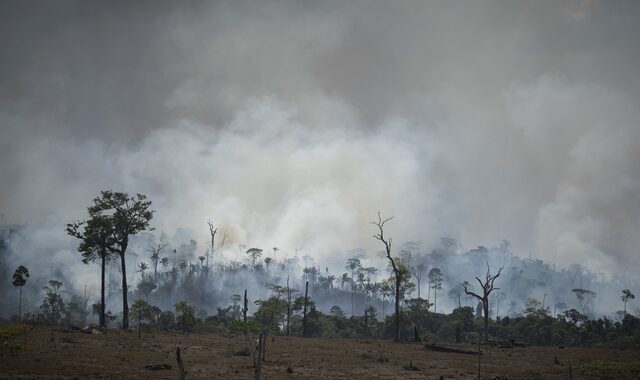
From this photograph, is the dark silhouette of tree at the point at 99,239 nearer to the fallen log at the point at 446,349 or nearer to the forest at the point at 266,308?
the forest at the point at 266,308

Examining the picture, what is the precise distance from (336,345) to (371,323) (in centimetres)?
3838

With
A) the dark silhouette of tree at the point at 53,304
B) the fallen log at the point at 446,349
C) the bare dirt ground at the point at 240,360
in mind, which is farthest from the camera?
the dark silhouette of tree at the point at 53,304

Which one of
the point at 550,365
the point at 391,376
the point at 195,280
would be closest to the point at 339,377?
the point at 391,376

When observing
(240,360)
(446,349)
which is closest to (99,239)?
(240,360)

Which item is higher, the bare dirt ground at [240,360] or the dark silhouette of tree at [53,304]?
the bare dirt ground at [240,360]

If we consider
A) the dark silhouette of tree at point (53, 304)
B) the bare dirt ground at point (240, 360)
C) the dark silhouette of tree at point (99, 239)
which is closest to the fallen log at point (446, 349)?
the bare dirt ground at point (240, 360)

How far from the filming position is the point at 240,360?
4203 cm

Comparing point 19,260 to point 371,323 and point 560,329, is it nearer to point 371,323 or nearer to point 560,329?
point 371,323

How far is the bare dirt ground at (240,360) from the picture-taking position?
3278cm

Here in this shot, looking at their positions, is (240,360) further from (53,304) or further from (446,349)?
(53,304)

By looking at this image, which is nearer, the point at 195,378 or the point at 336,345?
the point at 195,378

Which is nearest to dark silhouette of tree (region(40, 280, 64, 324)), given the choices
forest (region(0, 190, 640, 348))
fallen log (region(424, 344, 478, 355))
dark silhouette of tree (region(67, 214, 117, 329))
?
forest (region(0, 190, 640, 348))

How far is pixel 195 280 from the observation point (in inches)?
7131

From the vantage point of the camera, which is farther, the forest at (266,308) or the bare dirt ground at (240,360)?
the forest at (266,308)
